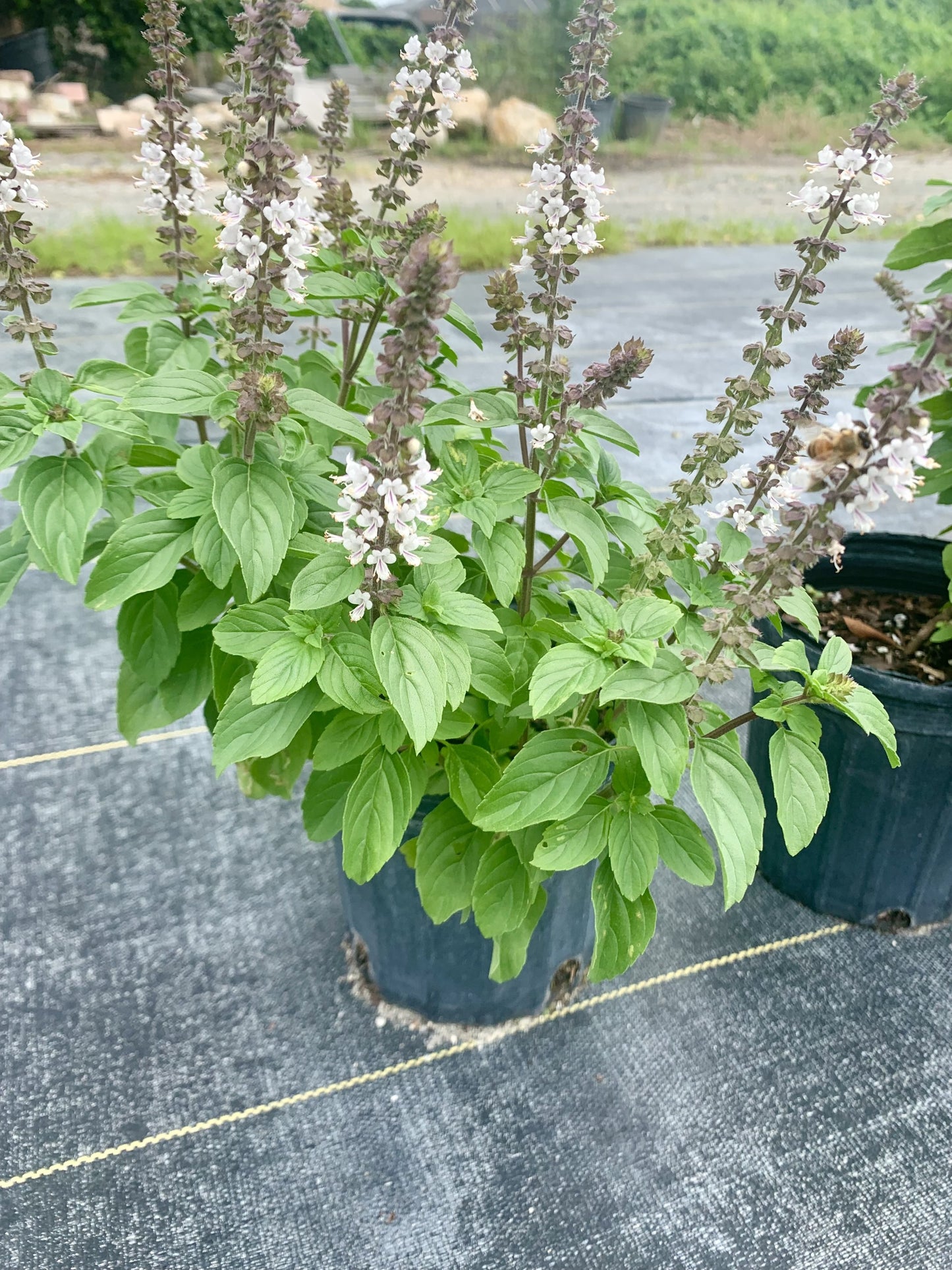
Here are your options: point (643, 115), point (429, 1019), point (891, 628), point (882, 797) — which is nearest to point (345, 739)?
point (429, 1019)

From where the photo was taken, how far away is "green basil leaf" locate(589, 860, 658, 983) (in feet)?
3.61

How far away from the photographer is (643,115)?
8719 millimetres

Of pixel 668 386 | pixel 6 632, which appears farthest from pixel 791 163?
pixel 6 632

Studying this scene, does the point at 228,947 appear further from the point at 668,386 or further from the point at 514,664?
the point at 668,386

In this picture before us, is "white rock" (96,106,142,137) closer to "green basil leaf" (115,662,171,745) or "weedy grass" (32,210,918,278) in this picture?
"weedy grass" (32,210,918,278)

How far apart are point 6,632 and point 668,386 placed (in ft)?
9.54

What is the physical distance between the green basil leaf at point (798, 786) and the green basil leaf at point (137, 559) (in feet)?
2.39

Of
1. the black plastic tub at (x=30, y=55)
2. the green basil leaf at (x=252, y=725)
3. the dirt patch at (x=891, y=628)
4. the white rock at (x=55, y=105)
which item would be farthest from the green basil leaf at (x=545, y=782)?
the black plastic tub at (x=30, y=55)

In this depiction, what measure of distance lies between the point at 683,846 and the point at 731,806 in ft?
0.41

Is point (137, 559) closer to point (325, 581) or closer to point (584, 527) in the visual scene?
point (325, 581)

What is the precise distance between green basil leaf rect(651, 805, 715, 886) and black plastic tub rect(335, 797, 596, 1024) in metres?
0.24

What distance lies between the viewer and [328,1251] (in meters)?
1.18

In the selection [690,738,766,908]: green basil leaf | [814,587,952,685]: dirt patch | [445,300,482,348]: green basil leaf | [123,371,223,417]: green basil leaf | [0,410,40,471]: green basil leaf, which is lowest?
[814,587,952,685]: dirt patch

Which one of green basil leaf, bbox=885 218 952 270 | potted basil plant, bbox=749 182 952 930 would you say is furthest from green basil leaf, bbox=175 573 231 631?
green basil leaf, bbox=885 218 952 270
